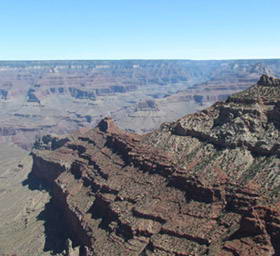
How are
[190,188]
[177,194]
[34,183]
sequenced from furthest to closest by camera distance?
[34,183] → [177,194] → [190,188]

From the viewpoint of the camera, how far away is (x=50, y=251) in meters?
114

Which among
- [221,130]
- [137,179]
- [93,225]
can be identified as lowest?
[93,225]

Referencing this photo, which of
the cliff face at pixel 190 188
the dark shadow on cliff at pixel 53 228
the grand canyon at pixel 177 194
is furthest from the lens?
the dark shadow on cliff at pixel 53 228

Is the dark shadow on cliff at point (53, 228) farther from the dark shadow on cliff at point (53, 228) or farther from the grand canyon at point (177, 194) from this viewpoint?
the grand canyon at point (177, 194)

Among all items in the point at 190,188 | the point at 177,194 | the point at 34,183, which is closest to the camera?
the point at 190,188

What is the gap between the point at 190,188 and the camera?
93.8 m

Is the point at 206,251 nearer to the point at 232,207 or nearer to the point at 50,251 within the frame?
the point at 232,207

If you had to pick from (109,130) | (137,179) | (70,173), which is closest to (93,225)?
(137,179)

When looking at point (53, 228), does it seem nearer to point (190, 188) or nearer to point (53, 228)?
point (53, 228)

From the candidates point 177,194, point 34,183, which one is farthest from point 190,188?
point 34,183

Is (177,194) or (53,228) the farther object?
(53,228)

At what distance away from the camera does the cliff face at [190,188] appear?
79.2 m

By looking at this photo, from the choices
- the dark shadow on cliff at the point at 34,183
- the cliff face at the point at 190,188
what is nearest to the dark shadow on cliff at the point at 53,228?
the cliff face at the point at 190,188

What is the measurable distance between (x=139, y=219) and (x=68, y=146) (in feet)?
274
